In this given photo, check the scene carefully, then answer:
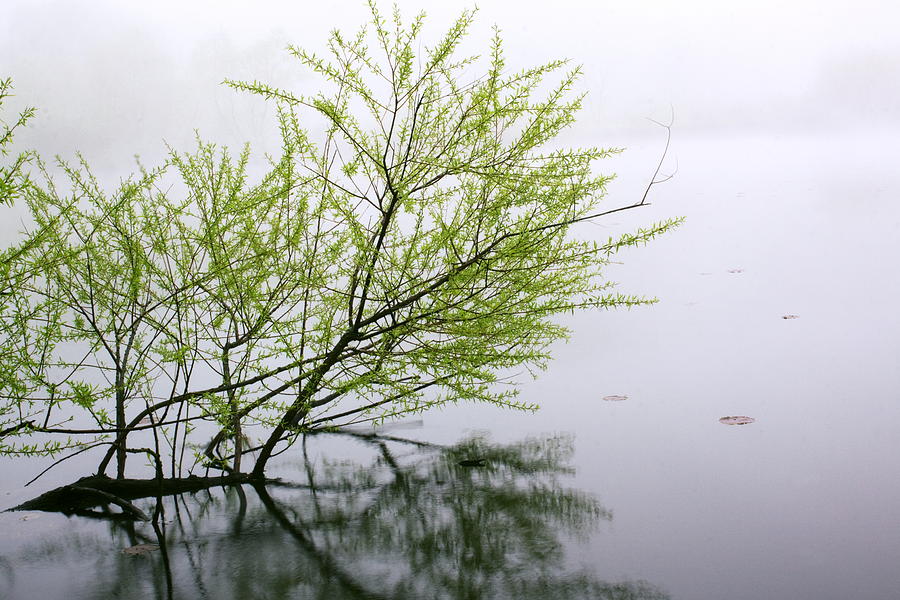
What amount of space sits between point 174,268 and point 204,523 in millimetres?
1231

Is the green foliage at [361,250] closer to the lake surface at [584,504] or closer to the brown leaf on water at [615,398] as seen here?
the lake surface at [584,504]

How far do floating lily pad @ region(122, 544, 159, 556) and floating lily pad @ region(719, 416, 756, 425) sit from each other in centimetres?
311

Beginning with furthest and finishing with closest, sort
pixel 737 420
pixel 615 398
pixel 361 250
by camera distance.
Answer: pixel 615 398 < pixel 737 420 < pixel 361 250

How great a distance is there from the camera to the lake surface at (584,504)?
3.11 metres

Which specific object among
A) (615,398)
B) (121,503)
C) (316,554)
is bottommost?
(316,554)

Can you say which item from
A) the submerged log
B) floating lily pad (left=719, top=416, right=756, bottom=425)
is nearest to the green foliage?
the submerged log

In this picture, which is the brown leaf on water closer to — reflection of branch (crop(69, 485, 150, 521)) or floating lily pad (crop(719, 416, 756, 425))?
floating lily pad (crop(719, 416, 756, 425))

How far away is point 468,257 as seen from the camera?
3.20 m

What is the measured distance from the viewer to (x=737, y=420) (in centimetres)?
492

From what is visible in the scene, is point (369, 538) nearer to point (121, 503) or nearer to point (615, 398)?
point (121, 503)

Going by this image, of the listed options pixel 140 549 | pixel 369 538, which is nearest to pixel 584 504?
pixel 369 538

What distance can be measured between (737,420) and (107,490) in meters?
3.43

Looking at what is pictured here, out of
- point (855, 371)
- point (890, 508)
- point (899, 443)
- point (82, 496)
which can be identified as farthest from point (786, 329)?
point (82, 496)

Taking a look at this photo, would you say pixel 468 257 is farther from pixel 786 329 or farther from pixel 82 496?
pixel 786 329
